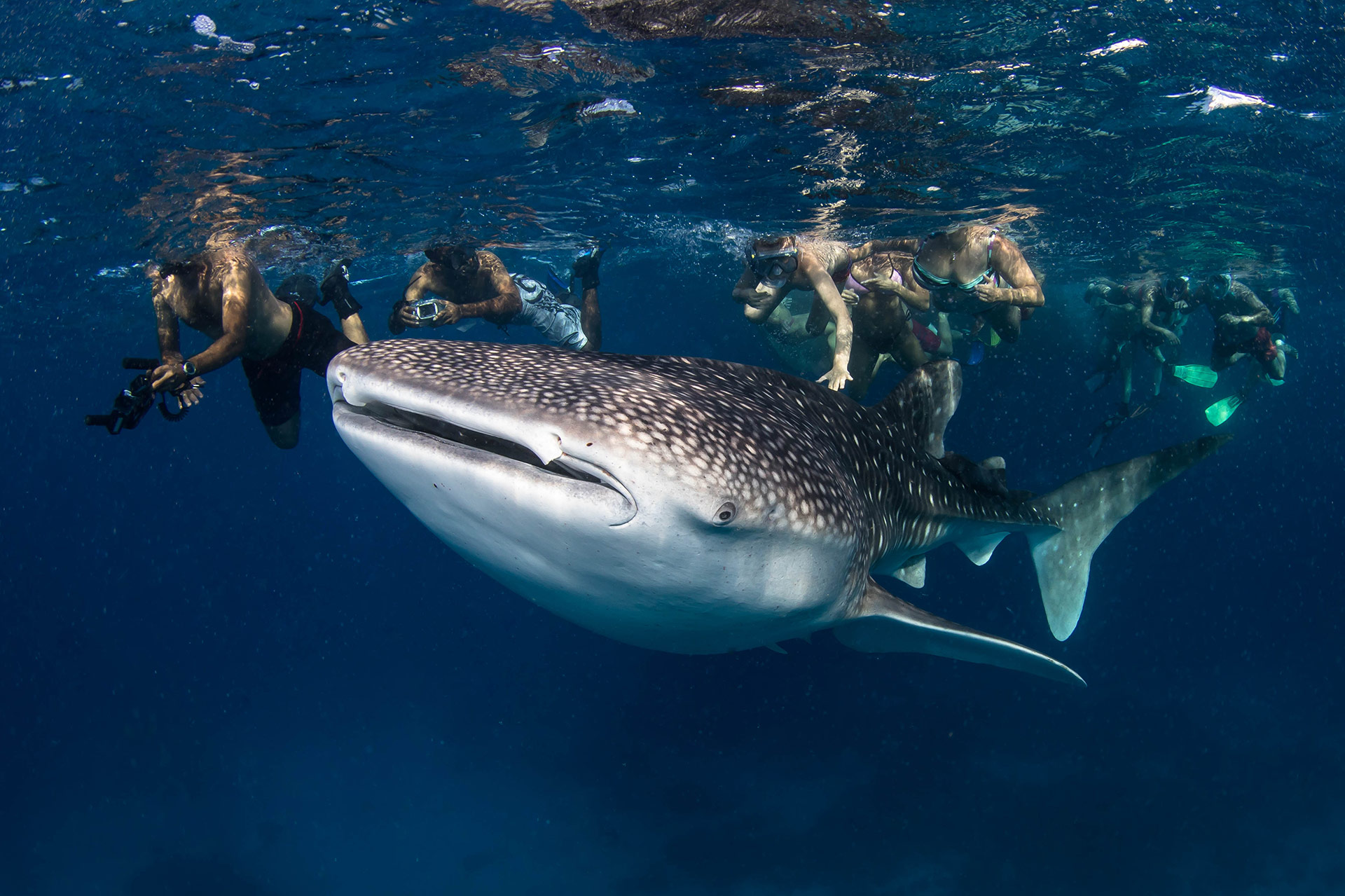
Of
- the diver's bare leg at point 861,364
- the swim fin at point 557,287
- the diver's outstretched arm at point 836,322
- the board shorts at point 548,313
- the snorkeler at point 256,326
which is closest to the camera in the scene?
the snorkeler at point 256,326

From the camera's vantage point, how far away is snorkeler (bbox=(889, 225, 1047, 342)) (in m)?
11.0

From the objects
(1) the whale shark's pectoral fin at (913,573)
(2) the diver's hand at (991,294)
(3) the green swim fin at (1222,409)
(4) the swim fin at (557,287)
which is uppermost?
(2) the diver's hand at (991,294)

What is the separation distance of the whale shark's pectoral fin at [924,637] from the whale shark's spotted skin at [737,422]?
256 millimetres

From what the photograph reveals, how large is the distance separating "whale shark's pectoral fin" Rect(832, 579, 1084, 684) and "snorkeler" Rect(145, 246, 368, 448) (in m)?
5.85

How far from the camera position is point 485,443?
234 centimetres

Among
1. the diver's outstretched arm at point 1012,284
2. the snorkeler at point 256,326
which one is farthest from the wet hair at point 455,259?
the diver's outstretched arm at point 1012,284

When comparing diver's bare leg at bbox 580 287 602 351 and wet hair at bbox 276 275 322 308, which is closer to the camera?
wet hair at bbox 276 275 322 308

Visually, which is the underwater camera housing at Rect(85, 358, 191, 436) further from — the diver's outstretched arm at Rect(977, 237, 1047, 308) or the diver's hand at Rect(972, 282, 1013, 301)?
the diver's outstretched arm at Rect(977, 237, 1047, 308)

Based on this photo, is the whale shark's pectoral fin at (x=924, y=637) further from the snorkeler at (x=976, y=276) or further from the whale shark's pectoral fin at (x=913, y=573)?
the snorkeler at (x=976, y=276)

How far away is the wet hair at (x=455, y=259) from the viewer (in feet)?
43.4

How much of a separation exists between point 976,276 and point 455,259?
976 centimetres

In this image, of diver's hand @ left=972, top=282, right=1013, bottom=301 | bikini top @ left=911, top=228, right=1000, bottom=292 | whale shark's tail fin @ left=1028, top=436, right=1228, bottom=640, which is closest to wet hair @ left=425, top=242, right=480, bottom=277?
bikini top @ left=911, top=228, right=1000, bottom=292

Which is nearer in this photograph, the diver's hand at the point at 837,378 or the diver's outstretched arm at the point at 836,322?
the diver's hand at the point at 837,378

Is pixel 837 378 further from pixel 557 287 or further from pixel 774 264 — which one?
pixel 557 287
